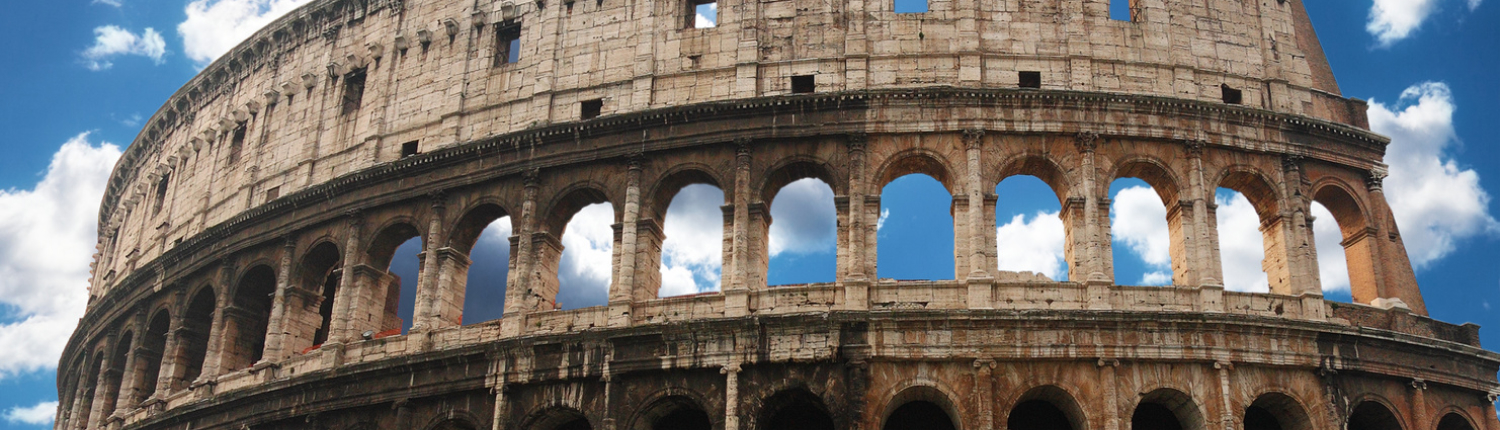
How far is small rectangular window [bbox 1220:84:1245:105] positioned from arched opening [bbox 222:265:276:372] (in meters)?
19.7

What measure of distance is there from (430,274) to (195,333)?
8271 mm

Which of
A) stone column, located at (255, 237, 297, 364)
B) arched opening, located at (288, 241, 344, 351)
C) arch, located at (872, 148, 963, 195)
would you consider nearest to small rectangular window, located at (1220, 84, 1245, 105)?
arch, located at (872, 148, 963, 195)

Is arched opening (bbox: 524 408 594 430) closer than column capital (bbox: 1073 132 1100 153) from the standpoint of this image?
Yes

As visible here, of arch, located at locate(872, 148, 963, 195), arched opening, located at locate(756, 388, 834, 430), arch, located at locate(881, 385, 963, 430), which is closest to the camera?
arch, located at locate(881, 385, 963, 430)

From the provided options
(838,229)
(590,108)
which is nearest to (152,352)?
(590,108)

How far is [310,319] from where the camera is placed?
90.1ft

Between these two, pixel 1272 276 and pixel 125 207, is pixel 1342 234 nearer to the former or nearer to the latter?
pixel 1272 276

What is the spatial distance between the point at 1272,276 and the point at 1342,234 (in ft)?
8.11

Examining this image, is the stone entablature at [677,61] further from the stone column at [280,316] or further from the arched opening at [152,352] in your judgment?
the arched opening at [152,352]

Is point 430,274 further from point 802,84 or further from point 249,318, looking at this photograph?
point 802,84

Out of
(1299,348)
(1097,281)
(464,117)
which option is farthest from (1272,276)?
(464,117)

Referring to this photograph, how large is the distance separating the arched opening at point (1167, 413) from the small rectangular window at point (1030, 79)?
602 cm

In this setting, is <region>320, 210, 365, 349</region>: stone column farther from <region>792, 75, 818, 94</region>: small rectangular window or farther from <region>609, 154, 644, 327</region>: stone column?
<region>792, 75, 818, 94</region>: small rectangular window

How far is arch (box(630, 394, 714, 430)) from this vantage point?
21.6 m
